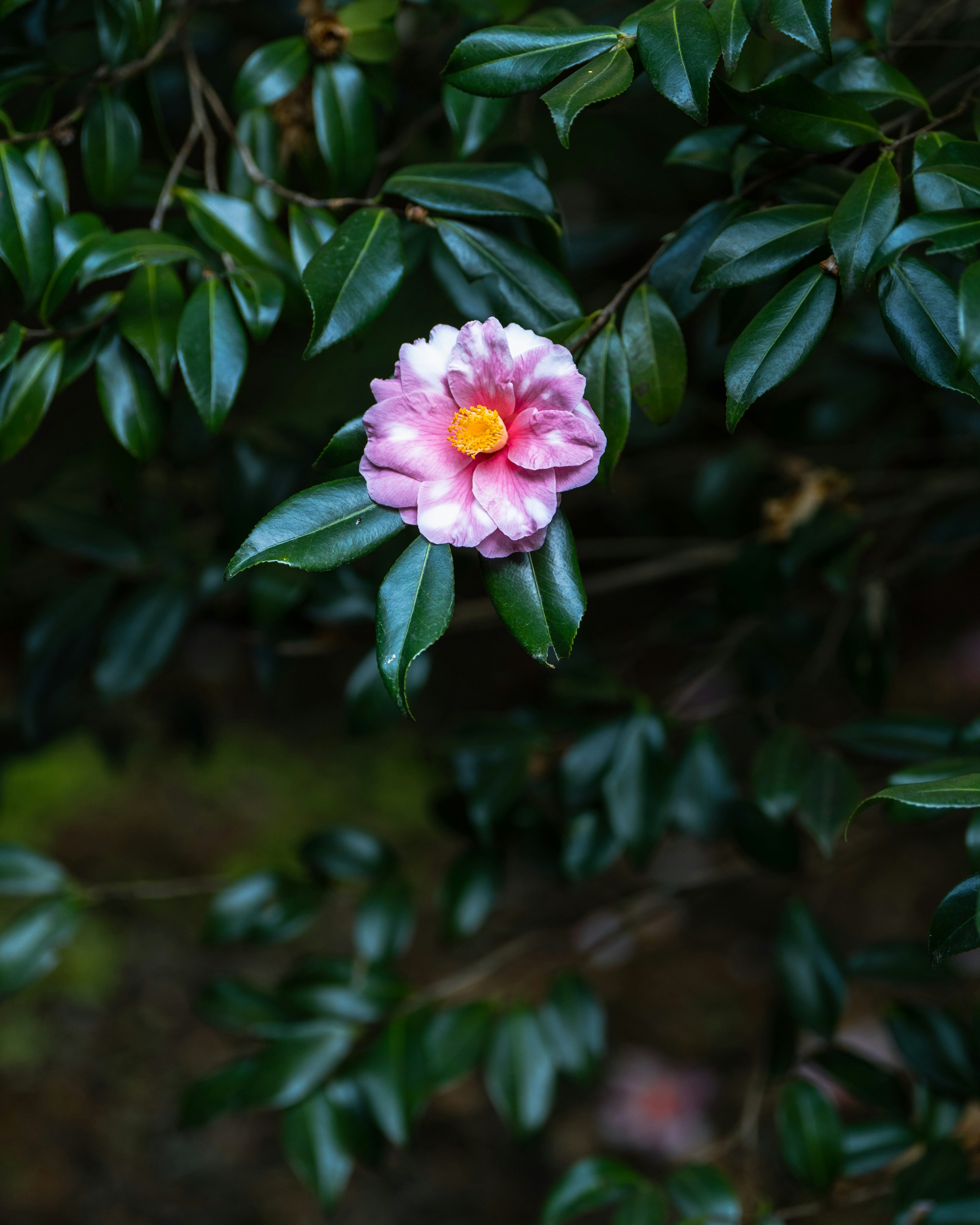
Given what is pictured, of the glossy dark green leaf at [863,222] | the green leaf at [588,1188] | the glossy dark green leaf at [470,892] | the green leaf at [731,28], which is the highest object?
the green leaf at [731,28]

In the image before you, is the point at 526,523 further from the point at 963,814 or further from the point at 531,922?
the point at 963,814

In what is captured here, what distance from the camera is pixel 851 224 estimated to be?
0.47 m

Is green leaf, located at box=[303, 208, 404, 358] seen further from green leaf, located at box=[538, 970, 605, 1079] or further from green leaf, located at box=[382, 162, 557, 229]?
green leaf, located at box=[538, 970, 605, 1079]

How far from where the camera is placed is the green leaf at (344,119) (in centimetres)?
66

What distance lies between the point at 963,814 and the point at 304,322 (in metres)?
1.15

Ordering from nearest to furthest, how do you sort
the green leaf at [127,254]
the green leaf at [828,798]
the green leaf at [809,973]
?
1. the green leaf at [127,254]
2. the green leaf at [828,798]
3. the green leaf at [809,973]

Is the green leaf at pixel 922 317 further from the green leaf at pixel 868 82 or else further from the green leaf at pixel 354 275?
the green leaf at pixel 354 275

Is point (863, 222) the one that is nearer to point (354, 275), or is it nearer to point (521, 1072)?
point (354, 275)

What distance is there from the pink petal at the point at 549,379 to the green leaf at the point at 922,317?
17 centimetres

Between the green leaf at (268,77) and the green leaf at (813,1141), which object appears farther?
the green leaf at (813,1141)

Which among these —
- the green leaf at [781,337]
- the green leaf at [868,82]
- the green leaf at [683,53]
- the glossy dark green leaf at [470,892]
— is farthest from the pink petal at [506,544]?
the glossy dark green leaf at [470,892]

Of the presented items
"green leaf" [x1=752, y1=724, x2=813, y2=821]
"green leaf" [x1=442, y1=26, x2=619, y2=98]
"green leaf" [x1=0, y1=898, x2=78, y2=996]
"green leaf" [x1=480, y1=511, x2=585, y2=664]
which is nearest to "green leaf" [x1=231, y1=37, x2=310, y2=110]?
"green leaf" [x1=442, y1=26, x2=619, y2=98]

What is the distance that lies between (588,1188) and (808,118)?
36.1 inches

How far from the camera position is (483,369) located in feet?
1.56
